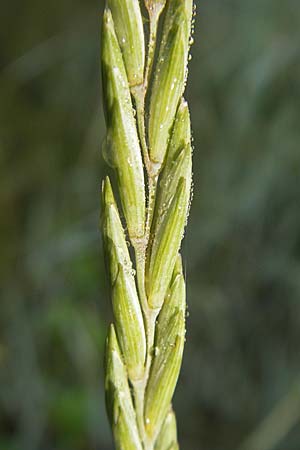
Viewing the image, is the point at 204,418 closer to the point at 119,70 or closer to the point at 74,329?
the point at 74,329

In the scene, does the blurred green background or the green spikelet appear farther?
the blurred green background

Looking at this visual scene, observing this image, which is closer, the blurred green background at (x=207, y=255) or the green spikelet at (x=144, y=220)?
the green spikelet at (x=144, y=220)

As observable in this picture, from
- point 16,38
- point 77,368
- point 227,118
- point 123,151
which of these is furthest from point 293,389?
point 16,38

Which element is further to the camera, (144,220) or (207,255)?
(207,255)
